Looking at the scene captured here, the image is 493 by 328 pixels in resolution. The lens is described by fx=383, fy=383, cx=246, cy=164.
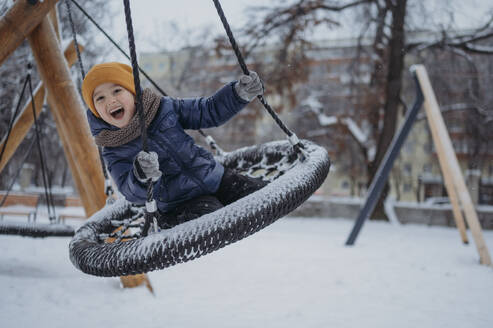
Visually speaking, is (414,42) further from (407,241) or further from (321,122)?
(407,241)

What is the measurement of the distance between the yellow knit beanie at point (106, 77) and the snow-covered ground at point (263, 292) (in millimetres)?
1482

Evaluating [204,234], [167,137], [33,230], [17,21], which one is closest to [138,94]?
[167,137]

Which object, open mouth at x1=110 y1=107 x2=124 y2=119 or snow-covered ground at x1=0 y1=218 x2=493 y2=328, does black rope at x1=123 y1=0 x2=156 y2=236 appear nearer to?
open mouth at x1=110 y1=107 x2=124 y2=119

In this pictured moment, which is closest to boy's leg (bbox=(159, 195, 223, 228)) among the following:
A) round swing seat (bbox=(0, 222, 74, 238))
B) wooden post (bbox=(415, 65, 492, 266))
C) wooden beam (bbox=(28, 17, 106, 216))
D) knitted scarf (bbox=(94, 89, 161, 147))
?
knitted scarf (bbox=(94, 89, 161, 147))

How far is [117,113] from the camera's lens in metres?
1.28

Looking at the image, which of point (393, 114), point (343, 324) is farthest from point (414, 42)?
point (343, 324)

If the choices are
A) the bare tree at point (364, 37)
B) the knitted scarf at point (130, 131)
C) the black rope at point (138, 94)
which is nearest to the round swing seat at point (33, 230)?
the knitted scarf at point (130, 131)

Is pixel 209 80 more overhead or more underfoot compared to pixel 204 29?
more underfoot

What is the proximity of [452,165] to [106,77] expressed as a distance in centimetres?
361

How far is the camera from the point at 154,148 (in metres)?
1.34

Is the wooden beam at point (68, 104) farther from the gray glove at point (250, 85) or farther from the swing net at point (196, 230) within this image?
the gray glove at point (250, 85)

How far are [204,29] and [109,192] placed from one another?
31.2ft

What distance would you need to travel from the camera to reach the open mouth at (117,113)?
50.0 inches

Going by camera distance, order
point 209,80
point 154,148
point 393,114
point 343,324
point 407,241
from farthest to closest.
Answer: point 209,80
point 393,114
point 407,241
point 343,324
point 154,148
